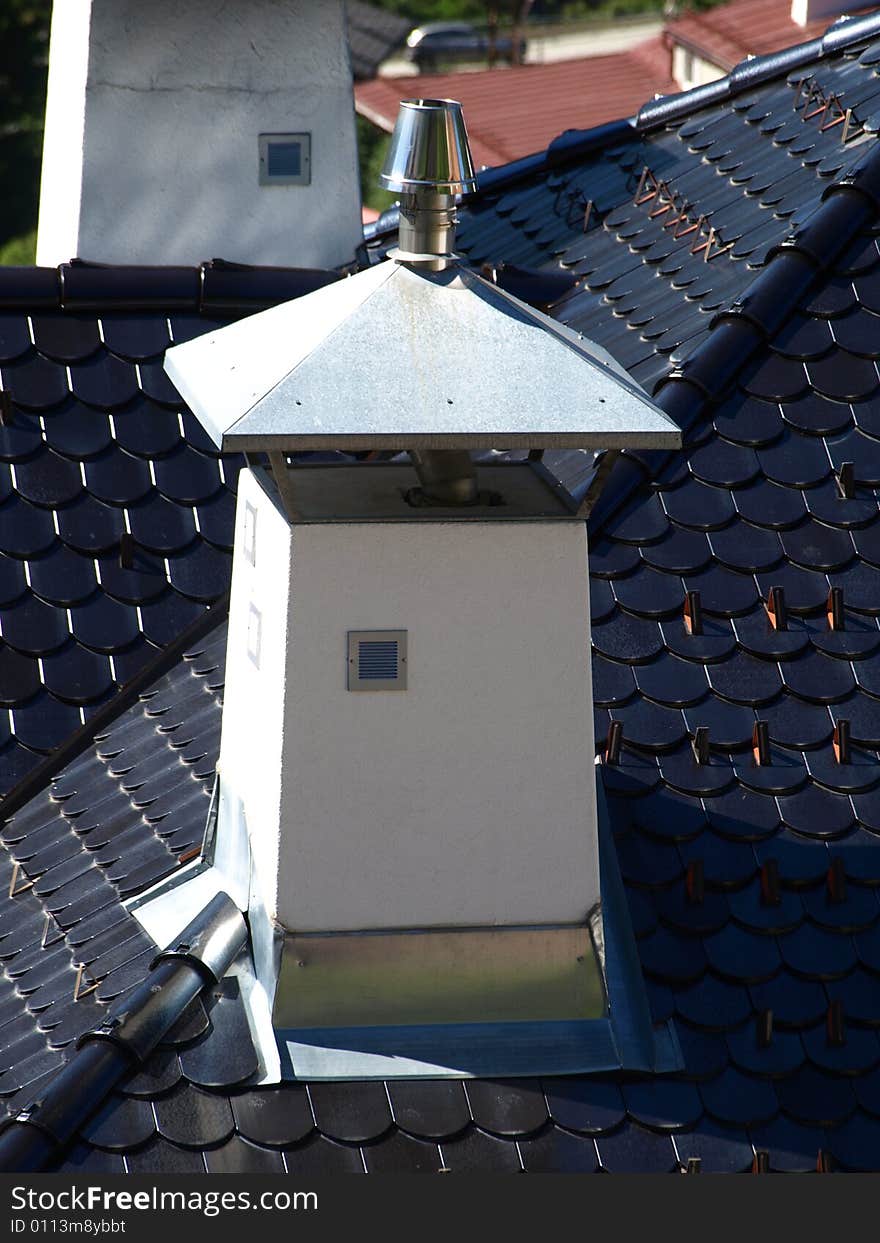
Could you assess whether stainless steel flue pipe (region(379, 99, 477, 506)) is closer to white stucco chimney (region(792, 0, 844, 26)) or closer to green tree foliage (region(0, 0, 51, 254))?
white stucco chimney (region(792, 0, 844, 26))

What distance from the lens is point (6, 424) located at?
846 cm

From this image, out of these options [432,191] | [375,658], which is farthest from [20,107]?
[375,658]

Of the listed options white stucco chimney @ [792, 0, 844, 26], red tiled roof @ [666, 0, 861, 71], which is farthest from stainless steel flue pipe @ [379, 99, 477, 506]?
red tiled roof @ [666, 0, 861, 71]

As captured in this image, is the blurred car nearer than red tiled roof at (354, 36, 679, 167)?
No

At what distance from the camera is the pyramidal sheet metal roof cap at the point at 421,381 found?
208 inches

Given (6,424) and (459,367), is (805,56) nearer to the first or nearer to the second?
(6,424)

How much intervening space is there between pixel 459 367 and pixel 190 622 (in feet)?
9.99

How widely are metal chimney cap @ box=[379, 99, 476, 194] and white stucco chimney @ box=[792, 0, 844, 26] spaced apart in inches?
309

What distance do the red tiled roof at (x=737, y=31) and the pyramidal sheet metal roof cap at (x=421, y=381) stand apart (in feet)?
67.7

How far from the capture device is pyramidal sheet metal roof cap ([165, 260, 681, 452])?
208 inches

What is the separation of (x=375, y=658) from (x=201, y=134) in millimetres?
5235

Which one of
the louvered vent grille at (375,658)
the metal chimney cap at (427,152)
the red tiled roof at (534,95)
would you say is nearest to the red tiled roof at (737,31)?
the red tiled roof at (534,95)

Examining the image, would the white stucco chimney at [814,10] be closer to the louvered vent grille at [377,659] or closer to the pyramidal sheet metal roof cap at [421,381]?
the pyramidal sheet metal roof cap at [421,381]
